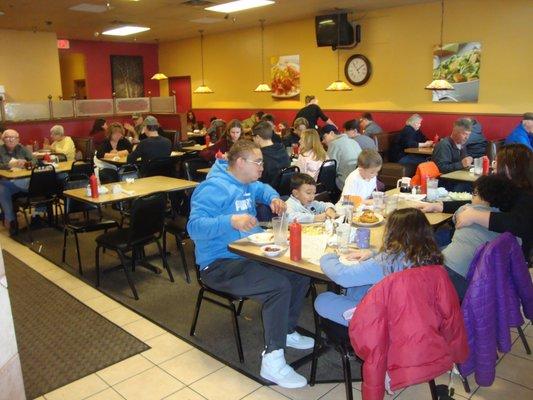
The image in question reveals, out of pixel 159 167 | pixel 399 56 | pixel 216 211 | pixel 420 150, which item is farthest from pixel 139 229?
pixel 399 56

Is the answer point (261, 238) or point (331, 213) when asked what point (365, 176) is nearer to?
point (331, 213)

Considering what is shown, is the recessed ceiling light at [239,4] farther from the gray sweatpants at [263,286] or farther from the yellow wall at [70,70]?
the yellow wall at [70,70]

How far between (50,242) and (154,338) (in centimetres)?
294

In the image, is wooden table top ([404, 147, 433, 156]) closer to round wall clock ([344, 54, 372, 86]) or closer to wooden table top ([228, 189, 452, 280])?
round wall clock ([344, 54, 372, 86])

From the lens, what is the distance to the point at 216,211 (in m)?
3.01

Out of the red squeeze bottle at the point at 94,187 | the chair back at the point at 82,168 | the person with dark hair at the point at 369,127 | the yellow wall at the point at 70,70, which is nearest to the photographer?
the red squeeze bottle at the point at 94,187

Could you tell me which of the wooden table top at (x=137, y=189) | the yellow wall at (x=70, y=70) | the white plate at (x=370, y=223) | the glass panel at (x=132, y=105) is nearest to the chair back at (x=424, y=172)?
the white plate at (x=370, y=223)

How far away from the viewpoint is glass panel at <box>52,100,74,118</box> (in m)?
9.87

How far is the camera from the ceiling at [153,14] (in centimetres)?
816

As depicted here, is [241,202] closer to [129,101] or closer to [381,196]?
[381,196]

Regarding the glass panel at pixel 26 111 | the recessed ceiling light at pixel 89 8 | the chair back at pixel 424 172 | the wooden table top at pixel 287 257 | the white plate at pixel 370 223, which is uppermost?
the recessed ceiling light at pixel 89 8

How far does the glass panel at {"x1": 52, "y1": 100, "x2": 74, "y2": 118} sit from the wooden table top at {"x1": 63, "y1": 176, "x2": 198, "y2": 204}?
5592 millimetres

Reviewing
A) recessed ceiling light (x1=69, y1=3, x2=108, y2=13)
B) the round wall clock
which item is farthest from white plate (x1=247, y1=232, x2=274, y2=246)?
the round wall clock

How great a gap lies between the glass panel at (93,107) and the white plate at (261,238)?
8.52m
